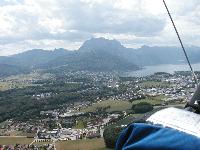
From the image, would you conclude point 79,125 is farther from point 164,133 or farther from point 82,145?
point 164,133

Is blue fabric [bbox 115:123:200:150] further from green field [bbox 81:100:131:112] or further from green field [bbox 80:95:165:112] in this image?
green field [bbox 81:100:131:112]

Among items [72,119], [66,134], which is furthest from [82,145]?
[72,119]

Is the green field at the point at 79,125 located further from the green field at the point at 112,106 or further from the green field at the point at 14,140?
the green field at the point at 112,106

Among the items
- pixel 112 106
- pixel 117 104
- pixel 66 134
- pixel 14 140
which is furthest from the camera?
pixel 117 104

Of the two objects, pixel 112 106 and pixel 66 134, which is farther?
pixel 112 106

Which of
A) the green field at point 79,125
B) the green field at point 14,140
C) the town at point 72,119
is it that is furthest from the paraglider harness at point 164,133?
the green field at point 79,125

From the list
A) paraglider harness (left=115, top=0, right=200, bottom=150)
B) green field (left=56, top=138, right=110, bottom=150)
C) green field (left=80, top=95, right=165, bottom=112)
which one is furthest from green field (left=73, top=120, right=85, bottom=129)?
paraglider harness (left=115, top=0, right=200, bottom=150)
